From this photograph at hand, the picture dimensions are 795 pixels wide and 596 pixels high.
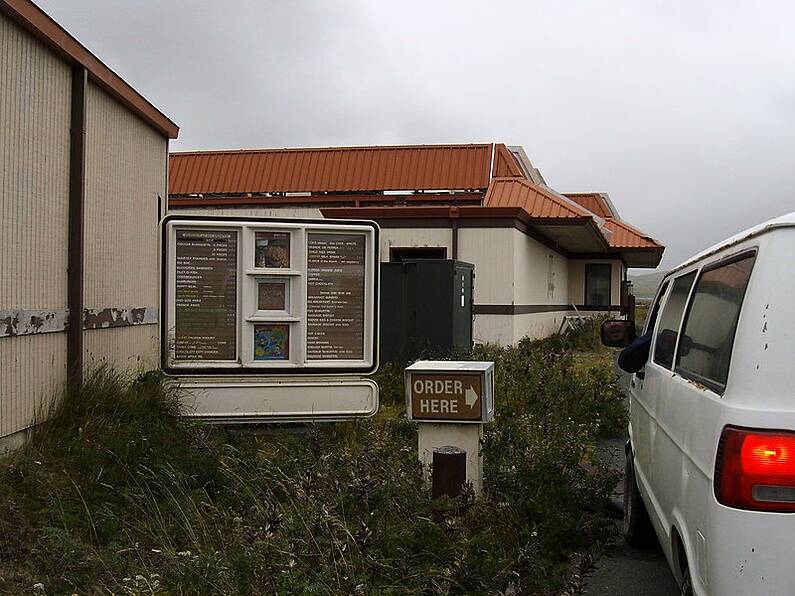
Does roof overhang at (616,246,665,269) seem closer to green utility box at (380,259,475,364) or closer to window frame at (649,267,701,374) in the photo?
green utility box at (380,259,475,364)

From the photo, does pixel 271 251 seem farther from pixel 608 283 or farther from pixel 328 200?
pixel 608 283

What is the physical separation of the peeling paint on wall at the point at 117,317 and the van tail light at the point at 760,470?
6.93 metres

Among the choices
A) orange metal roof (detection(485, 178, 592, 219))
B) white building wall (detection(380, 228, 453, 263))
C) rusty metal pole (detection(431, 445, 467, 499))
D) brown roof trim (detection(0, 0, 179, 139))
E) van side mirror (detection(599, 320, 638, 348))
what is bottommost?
rusty metal pole (detection(431, 445, 467, 499))

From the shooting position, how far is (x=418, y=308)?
13742mm

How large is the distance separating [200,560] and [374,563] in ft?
2.75

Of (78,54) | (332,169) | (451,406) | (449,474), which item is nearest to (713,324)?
(449,474)

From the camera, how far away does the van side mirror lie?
6.57 metres

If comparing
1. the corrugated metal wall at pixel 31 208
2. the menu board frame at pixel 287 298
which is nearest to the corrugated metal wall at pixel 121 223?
the corrugated metal wall at pixel 31 208

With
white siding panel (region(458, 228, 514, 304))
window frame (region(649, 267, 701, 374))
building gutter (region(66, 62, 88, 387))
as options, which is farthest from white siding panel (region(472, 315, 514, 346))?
window frame (region(649, 267, 701, 374))

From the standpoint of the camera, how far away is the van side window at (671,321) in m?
4.83

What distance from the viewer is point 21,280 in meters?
7.33

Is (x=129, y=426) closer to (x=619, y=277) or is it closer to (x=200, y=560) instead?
(x=200, y=560)

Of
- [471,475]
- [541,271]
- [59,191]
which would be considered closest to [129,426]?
[59,191]

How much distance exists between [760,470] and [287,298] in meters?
6.39
